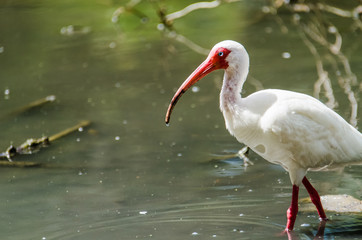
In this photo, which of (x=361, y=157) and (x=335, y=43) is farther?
(x=335, y=43)

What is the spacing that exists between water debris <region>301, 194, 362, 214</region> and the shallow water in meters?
0.12

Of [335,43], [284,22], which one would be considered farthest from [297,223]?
[284,22]

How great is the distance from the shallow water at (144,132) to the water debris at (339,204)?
116 millimetres

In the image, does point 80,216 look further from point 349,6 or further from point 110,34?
point 349,6

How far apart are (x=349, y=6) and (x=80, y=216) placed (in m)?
9.92

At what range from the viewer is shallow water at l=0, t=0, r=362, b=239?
21.2 feet

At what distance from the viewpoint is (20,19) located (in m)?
16.4

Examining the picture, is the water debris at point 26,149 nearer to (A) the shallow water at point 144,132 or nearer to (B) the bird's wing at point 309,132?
(A) the shallow water at point 144,132

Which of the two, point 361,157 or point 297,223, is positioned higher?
point 361,157

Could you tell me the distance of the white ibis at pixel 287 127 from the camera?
5.96 meters

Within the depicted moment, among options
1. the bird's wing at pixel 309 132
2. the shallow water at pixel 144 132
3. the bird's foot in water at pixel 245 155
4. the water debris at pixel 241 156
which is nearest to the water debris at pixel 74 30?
the shallow water at pixel 144 132

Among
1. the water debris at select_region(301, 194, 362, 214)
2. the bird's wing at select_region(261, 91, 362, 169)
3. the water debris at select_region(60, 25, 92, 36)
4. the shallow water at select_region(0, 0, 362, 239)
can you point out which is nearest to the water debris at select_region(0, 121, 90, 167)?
the shallow water at select_region(0, 0, 362, 239)

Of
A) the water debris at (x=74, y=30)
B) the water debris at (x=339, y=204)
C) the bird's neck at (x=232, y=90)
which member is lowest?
the water debris at (x=74, y=30)

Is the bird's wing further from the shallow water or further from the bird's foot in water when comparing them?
the bird's foot in water
